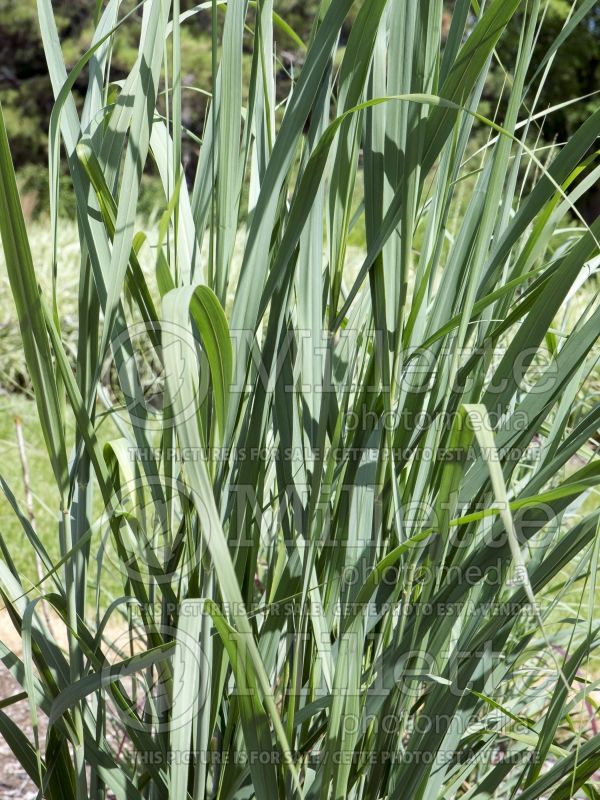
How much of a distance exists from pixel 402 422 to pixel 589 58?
1498 cm

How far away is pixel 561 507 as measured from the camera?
0.48 metres

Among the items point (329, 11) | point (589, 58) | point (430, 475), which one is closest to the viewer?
point (329, 11)

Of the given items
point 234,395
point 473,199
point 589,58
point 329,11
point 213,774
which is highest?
point 589,58

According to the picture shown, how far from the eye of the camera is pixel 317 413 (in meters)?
0.61

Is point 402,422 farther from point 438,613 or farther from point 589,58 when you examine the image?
point 589,58

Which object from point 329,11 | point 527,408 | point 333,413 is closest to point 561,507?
point 527,408

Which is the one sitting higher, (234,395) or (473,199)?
(473,199)

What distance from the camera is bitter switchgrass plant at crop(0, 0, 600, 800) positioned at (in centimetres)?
47

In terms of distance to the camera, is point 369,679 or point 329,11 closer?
point 329,11

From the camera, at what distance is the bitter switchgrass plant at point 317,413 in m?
0.47

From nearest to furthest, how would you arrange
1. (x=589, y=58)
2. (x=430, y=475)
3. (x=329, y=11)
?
(x=329, y=11)
(x=430, y=475)
(x=589, y=58)

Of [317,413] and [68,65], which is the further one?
[68,65]

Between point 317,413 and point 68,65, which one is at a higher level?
point 68,65

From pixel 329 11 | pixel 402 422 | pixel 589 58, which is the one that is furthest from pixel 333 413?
pixel 589 58
